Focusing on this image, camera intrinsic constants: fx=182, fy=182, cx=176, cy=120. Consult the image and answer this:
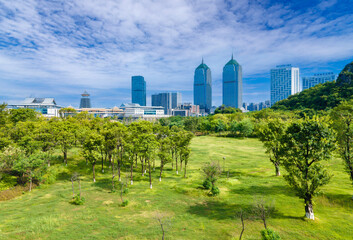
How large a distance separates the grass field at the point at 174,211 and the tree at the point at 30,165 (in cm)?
340

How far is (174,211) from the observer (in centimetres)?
2623

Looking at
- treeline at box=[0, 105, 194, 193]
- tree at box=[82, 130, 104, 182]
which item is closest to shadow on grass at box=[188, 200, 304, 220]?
treeline at box=[0, 105, 194, 193]

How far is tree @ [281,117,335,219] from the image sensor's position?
21.7 m

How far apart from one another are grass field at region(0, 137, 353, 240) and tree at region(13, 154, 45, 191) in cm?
340

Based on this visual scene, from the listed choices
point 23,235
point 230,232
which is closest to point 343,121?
point 230,232

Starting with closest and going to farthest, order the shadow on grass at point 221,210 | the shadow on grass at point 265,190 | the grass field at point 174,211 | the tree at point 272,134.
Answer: the grass field at point 174,211, the shadow on grass at point 221,210, the shadow on grass at point 265,190, the tree at point 272,134

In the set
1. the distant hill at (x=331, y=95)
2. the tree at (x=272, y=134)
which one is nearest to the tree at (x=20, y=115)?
the tree at (x=272, y=134)

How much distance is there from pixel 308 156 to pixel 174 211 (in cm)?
1911

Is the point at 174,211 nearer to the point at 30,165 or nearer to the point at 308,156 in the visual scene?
the point at 308,156

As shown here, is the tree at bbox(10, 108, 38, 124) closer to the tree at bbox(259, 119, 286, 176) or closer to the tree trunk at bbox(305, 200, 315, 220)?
the tree at bbox(259, 119, 286, 176)

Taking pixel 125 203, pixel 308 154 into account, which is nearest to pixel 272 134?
pixel 308 154

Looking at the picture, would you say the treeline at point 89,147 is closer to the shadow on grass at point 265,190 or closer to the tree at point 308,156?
the shadow on grass at point 265,190

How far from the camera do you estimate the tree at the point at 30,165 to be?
3378 cm

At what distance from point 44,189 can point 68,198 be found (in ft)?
30.2
